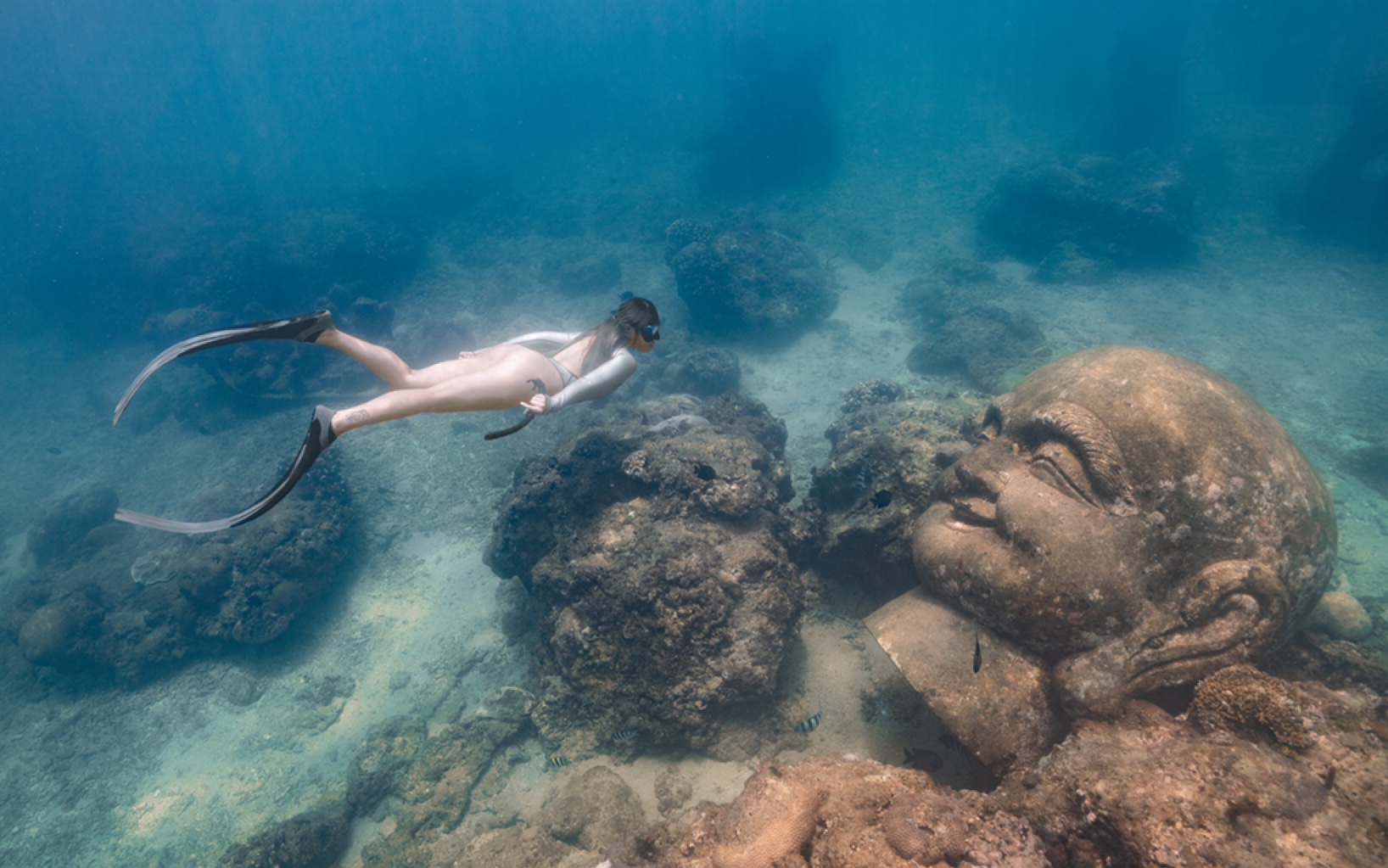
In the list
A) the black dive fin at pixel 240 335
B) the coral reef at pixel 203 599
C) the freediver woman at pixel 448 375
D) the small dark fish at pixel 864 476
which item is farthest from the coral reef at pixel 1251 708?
the coral reef at pixel 203 599

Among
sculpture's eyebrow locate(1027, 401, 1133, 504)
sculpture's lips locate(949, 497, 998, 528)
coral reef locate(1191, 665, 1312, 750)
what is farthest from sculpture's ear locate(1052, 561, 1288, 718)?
sculpture's lips locate(949, 497, 998, 528)

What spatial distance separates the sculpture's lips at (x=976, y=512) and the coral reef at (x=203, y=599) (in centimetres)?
1150

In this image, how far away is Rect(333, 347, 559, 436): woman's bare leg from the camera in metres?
4.37

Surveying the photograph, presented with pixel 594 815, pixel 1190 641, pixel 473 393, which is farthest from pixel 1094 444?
pixel 594 815

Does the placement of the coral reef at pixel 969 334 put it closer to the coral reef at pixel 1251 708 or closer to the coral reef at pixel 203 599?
the coral reef at pixel 1251 708

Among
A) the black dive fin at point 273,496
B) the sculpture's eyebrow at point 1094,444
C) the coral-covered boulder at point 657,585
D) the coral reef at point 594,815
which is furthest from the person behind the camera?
the coral-covered boulder at point 657,585

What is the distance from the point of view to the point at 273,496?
3963mm

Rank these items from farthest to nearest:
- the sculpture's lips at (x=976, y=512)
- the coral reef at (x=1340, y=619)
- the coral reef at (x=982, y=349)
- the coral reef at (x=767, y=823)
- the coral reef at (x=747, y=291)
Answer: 1. the coral reef at (x=747, y=291)
2. the coral reef at (x=982, y=349)
3. the coral reef at (x=1340, y=619)
4. the sculpture's lips at (x=976, y=512)
5. the coral reef at (x=767, y=823)

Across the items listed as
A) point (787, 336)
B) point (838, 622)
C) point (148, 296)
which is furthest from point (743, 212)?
point (148, 296)

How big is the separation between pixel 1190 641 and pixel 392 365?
6.84 m

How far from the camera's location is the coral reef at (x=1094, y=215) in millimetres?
21172

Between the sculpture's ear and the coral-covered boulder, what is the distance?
3.00 metres

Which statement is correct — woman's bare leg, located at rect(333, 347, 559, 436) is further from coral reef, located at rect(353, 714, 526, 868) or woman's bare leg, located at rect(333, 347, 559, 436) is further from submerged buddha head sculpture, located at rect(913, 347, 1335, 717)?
coral reef, located at rect(353, 714, 526, 868)

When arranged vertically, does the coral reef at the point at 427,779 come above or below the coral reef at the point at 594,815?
below
